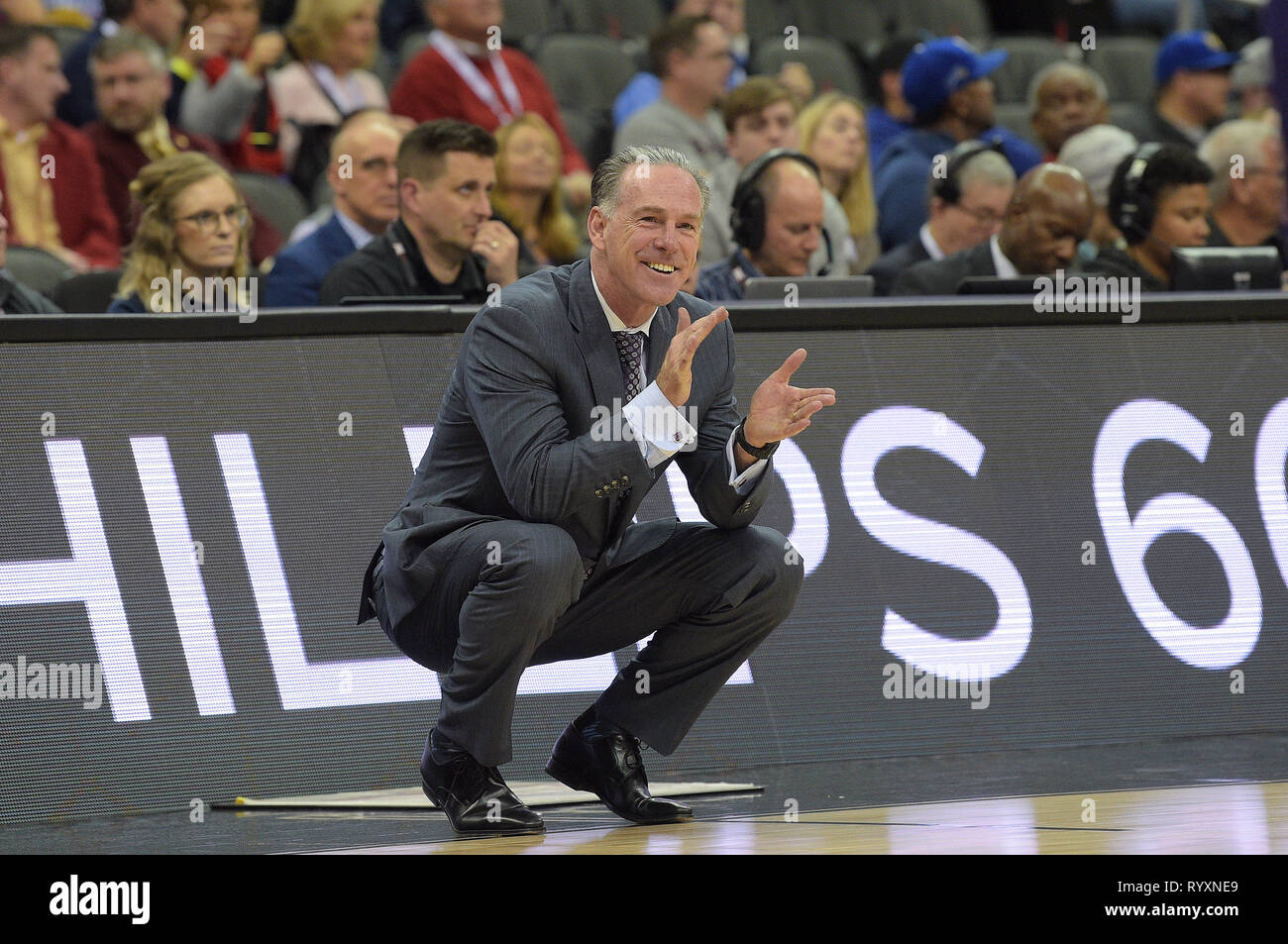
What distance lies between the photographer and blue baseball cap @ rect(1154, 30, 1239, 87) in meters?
9.27

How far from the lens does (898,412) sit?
5074mm

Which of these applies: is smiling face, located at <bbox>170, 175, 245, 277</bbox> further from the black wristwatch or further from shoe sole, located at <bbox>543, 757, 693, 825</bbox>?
the black wristwatch

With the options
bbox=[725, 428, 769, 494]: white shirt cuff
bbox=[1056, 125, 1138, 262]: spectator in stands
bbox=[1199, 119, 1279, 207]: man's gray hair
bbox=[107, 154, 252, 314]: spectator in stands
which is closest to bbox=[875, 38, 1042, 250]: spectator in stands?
bbox=[1056, 125, 1138, 262]: spectator in stands

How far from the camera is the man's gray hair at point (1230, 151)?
777 cm

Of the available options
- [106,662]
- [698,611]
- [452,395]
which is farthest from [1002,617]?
[106,662]

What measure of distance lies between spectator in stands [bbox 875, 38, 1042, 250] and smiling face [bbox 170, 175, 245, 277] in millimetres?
3203

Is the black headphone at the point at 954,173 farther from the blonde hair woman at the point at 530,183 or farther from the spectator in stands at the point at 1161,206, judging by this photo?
the blonde hair woman at the point at 530,183

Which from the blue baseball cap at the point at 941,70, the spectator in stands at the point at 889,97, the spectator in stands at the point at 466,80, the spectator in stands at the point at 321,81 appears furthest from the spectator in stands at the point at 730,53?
the spectator in stands at the point at 321,81

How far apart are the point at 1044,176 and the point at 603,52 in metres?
3.63

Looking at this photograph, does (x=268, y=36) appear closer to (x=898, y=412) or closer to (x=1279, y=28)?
(x=898, y=412)

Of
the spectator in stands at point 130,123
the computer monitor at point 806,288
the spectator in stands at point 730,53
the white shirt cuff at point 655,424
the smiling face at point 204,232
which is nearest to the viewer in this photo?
the white shirt cuff at point 655,424

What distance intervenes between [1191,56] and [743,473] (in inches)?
250

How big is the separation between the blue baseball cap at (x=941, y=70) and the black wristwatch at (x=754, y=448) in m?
4.72

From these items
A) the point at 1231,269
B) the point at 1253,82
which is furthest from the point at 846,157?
the point at 1253,82
